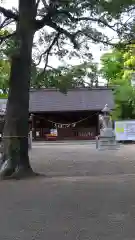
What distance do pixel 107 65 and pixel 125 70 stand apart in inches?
6.7

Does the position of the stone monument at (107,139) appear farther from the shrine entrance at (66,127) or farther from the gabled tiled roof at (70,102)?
the shrine entrance at (66,127)

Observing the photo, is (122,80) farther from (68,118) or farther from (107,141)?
(68,118)

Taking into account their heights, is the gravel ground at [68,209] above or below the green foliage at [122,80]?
below

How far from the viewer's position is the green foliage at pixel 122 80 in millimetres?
2154

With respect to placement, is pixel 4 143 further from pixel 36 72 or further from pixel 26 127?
pixel 36 72

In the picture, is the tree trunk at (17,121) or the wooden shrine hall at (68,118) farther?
the wooden shrine hall at (68,118)

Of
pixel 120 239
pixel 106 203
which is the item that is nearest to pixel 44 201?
pixel 106 203

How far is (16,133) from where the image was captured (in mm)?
10742

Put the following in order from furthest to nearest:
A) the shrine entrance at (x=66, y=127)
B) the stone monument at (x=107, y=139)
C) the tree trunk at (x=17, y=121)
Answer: the shrine entrance at (x=66, y=127) < the stone monument at (x=107, y=139) < the tree trunk at (x=17, y=121)

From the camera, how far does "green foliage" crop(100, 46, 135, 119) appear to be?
84.8 inches

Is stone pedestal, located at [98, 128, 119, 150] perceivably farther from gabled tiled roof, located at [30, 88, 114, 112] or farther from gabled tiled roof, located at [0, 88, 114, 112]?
gabled tiled roof, located at [30, 88, 114, 112]

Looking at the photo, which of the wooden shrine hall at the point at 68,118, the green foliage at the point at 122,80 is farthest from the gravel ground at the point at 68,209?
the wooden shrine hall at the point at 68,118

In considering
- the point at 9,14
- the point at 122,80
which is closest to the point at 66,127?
the point at 9,14

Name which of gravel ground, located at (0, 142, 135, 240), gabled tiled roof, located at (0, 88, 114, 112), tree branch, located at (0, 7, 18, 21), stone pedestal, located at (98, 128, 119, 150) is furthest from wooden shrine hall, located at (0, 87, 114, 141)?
gravel ground, located at (0, 142, 135, 240)
